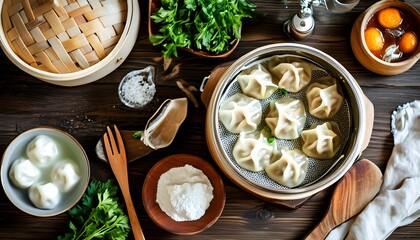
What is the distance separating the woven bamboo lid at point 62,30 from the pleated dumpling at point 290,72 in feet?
1.84

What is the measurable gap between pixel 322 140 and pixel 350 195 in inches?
9.8

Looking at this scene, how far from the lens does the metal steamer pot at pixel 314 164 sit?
2199 millimetres

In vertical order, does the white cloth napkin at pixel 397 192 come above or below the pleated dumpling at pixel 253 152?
below

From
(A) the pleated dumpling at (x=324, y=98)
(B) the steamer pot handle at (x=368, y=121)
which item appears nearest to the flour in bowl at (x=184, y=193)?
(A) the pleated dumpling at (x=324, y=98)

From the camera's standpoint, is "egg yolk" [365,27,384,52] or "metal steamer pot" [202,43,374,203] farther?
"egg yolk" [365,27,384,52]

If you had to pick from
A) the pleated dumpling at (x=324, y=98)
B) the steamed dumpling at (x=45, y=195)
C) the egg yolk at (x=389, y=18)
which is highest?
the egg yolk at (x=389, y=18)

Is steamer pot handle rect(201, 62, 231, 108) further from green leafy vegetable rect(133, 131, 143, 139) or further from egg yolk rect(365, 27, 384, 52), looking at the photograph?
egg yolk rect(365, 27, 384, 52)

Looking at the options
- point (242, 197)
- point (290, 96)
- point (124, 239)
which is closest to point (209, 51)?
point (290, 96)

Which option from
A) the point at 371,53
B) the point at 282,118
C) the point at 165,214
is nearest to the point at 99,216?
the point at 165,214

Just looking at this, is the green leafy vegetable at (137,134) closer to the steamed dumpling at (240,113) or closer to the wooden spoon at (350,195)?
the steamed dumpling at (240,113)

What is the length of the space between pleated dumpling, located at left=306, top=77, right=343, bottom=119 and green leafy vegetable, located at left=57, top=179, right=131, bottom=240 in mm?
753

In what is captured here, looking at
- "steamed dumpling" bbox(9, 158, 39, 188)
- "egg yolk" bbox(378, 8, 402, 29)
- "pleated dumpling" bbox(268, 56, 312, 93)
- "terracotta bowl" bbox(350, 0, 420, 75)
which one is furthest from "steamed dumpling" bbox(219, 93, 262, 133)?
"steamed dumpling" bbox(9, 158, 39, 188)

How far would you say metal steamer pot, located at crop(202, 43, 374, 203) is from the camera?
2.20 metres

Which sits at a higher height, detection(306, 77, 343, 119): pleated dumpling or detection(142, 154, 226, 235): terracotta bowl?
detection(306, 77, 343, 119): pleated dumpling
